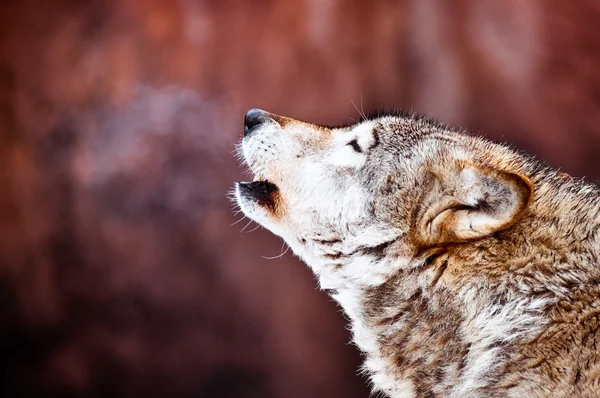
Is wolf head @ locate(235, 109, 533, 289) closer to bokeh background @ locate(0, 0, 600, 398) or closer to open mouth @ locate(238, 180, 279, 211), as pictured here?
open mouth @ locate(238, 180, 279, 211)

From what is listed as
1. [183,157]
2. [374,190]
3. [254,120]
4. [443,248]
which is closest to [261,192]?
[254,120]

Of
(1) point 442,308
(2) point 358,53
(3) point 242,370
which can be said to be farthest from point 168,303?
(1) point 442,308

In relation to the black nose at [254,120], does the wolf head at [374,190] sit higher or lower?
lower

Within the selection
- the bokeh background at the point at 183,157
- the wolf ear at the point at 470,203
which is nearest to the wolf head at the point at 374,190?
the wolf ear at the point at 470,203

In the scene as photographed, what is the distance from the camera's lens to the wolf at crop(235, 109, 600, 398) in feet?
4.62

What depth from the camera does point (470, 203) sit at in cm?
149

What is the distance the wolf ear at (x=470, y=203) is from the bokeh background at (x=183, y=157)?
1608 millimetres

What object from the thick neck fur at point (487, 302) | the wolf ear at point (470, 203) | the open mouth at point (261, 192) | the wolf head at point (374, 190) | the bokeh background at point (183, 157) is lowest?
the thick neck fur at point (487, 302)

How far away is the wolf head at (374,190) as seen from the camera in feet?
4.90

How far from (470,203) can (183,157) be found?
6.03ft

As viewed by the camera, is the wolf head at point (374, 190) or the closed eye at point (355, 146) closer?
the wolf head at point (374, 190)

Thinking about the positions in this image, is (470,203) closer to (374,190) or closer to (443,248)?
(443,248)

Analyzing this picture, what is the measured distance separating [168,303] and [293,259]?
0.59 metres

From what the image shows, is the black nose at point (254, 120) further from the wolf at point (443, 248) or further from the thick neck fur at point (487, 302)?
the thick neck fur at point (487, 302)
